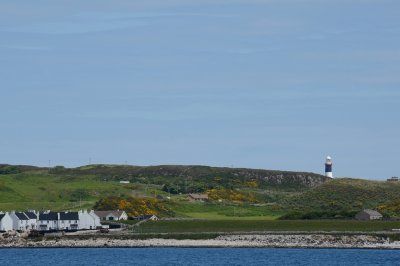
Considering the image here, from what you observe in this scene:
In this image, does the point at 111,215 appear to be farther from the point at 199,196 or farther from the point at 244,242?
the point at 244,242

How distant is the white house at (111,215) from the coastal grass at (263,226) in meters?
13.6

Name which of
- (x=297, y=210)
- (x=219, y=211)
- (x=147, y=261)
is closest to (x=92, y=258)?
(x=147, y=261)

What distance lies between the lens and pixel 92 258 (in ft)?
299

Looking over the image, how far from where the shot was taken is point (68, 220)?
133125 mm

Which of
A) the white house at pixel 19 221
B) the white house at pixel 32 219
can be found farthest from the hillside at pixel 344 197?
the white house at pixel 19 221

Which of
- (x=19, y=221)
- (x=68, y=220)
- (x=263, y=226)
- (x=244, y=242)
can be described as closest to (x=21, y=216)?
(x=19, y=221)

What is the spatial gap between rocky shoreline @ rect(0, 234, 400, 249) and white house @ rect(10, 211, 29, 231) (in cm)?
1712

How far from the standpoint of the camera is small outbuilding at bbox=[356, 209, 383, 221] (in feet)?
403

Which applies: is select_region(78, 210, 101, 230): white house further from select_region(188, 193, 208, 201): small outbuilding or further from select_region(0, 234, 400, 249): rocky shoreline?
select_region(188, 193, 208, 201): small outbuilding

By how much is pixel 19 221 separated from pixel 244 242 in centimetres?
3756

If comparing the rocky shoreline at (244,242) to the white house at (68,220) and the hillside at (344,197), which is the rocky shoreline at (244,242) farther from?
the hillside at (344,197)

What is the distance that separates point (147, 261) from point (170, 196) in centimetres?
8525

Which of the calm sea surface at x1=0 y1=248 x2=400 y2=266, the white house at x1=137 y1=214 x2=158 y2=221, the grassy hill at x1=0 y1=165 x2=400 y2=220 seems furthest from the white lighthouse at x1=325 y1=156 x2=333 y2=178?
the calm sea surface at x1=0 y1=248 x2=400 y2=266

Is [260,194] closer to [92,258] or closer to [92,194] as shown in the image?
[92,194]
